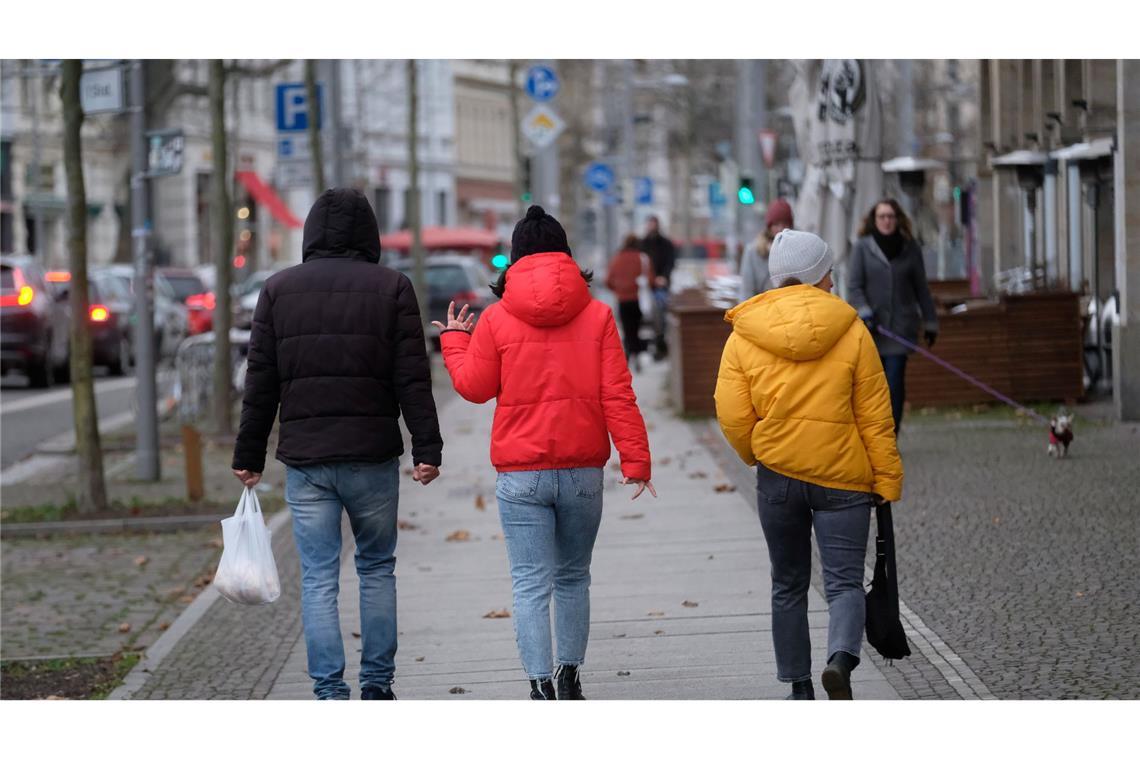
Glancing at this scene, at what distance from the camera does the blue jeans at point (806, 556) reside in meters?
6.51

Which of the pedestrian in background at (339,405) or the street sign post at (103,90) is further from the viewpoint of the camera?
the street sign post at (103,90)

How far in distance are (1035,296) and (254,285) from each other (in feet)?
78.8

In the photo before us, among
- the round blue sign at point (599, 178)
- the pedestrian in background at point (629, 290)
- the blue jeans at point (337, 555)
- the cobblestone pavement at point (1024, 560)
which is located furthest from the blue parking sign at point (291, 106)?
the round blue sign at point (599, 178)

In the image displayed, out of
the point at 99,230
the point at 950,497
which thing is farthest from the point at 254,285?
the point at 950,497

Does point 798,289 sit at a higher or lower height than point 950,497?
higher

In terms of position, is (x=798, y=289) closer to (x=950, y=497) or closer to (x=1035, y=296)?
(x=950, y=497)

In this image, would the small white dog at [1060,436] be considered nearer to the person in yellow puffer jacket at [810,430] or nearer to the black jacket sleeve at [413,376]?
A: the person in yellow puffer jacket at [810,430]

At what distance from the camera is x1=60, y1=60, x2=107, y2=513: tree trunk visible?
13070 millimetres

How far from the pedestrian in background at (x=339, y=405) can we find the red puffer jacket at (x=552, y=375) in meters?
0.25

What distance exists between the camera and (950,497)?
39.1ft

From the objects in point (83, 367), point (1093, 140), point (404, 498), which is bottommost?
point (404, 498)

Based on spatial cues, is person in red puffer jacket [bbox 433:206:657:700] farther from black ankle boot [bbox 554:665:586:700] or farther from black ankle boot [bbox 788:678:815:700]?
black ankle boot [bbox 788:678:815:700]

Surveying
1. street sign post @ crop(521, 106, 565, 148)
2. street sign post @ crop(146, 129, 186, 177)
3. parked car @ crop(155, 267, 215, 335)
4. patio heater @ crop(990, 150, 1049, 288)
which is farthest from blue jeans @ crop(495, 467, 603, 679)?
street sign post @ crop(521, 106, 565, 148)

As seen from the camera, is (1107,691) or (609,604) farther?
(609,604)
